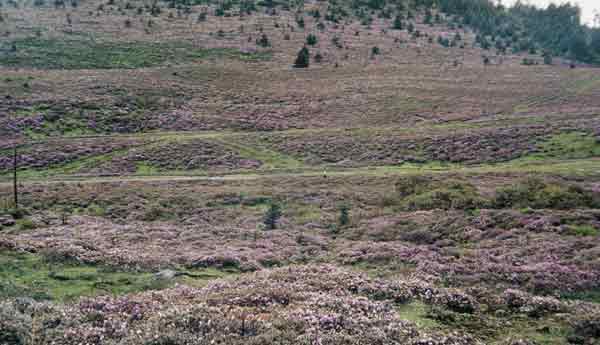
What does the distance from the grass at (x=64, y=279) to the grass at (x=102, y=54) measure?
65.3m

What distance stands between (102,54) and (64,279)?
72.9 m

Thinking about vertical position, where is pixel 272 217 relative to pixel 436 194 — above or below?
below

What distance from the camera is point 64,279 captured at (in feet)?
62.6

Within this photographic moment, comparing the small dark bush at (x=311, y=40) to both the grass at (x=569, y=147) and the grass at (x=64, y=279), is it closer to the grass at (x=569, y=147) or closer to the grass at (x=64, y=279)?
the grass at (x=569, y=147)

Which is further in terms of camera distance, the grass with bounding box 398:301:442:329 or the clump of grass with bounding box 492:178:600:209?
the clump of grass with bounding box 492:178:600:209

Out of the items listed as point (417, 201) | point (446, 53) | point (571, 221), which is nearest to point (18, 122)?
point (417, 201)

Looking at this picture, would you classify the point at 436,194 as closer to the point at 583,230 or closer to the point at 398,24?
the point at 583,230

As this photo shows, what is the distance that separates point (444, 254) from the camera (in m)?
21.0

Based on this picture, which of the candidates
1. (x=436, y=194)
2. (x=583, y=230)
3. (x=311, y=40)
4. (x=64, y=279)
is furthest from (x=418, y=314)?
(x=311, y=40)

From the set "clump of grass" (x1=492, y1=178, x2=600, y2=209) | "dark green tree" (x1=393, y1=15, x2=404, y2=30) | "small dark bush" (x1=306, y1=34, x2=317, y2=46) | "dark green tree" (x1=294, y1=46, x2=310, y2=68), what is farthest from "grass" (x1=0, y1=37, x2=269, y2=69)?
"clump of grass" (x1=492, y1=178, x2=600, y2=209)

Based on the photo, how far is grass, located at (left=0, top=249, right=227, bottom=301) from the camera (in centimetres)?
1731

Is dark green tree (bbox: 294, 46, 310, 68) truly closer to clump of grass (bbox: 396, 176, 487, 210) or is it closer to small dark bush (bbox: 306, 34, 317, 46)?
small dark bush (bbox: 306, 34, 317, 46)

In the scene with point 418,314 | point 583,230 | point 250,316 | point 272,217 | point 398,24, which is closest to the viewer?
point 250,316

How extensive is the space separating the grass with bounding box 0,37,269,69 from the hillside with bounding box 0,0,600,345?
1.64 feet
